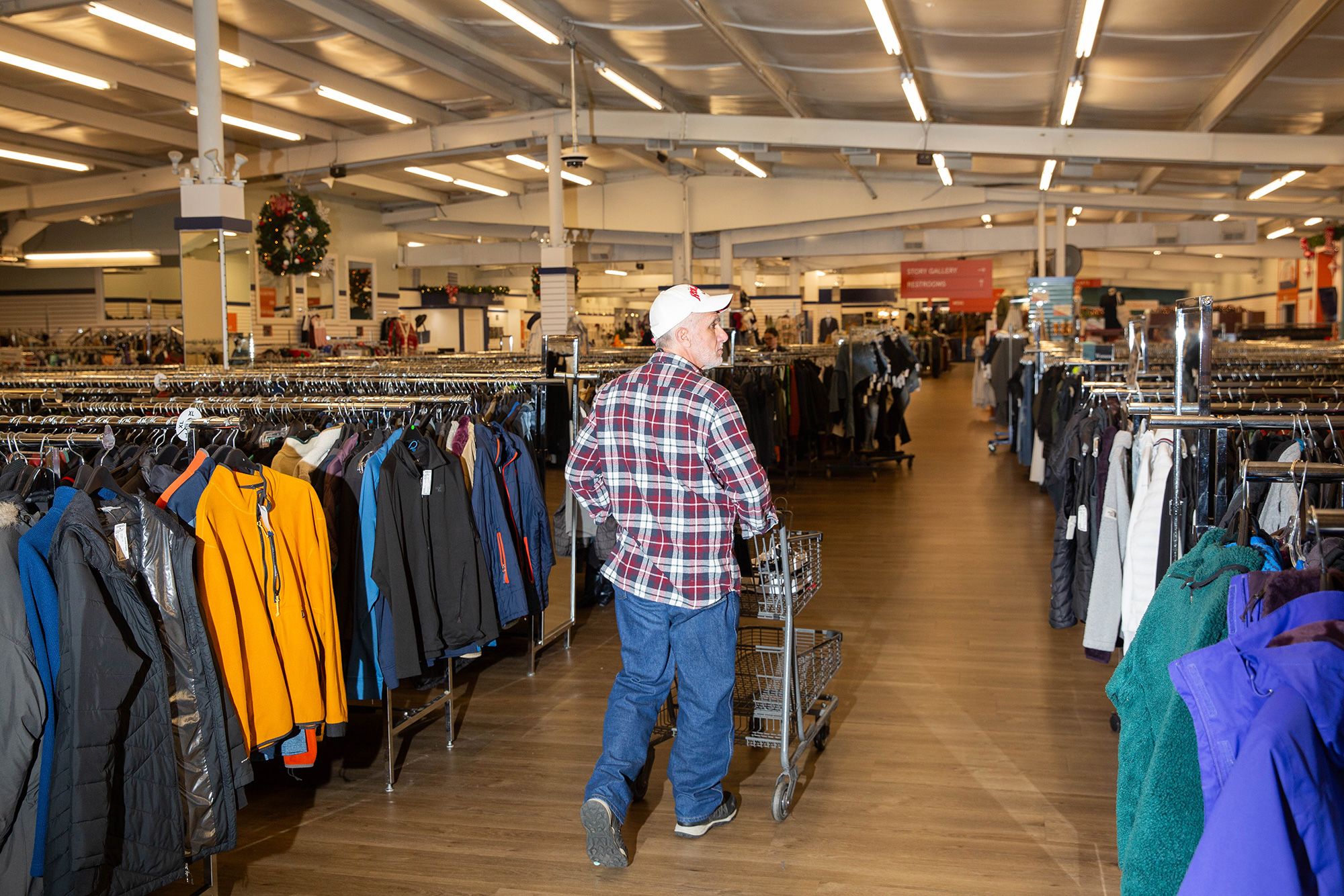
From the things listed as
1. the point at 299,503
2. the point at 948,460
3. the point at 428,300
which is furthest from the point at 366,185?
the point at 299,503

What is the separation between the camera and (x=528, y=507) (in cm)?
431

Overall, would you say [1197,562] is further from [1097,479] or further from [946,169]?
[946,169]

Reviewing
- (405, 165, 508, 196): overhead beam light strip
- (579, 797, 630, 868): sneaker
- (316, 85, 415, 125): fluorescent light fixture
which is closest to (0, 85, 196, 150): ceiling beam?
(316, 85, 415, 125): fluorescent light fixture

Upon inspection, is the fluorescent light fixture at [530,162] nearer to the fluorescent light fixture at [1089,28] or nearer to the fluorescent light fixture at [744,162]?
the fluorescent light fixture at [744,162]

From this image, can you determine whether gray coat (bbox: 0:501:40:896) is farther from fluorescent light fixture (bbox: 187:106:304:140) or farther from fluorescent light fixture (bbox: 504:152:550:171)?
fluorescent light fixture (bbox: 504:152:550:171)

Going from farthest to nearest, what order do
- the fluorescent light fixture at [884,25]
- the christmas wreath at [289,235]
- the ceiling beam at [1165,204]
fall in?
the ceiling beam at [1165,204], the christmas wreath at [289,235], the fluorescent light fixture at [884,25]

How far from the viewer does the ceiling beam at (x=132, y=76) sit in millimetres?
9938

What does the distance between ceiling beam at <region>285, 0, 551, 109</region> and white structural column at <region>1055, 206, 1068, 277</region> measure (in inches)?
406

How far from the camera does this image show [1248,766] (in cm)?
126

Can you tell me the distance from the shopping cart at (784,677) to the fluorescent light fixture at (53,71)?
9.38m

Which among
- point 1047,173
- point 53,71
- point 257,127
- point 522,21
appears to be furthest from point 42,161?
point 1047,173

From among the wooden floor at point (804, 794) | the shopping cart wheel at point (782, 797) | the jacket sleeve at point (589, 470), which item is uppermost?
the jacket sleeve at point (589, 470)

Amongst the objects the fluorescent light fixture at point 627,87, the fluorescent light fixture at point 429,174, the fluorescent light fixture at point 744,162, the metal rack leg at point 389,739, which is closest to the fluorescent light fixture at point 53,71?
the fluorescent light fixture at point 627,87

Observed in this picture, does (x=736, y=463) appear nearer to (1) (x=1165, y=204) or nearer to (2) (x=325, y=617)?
(2) (x=325, y=617)
